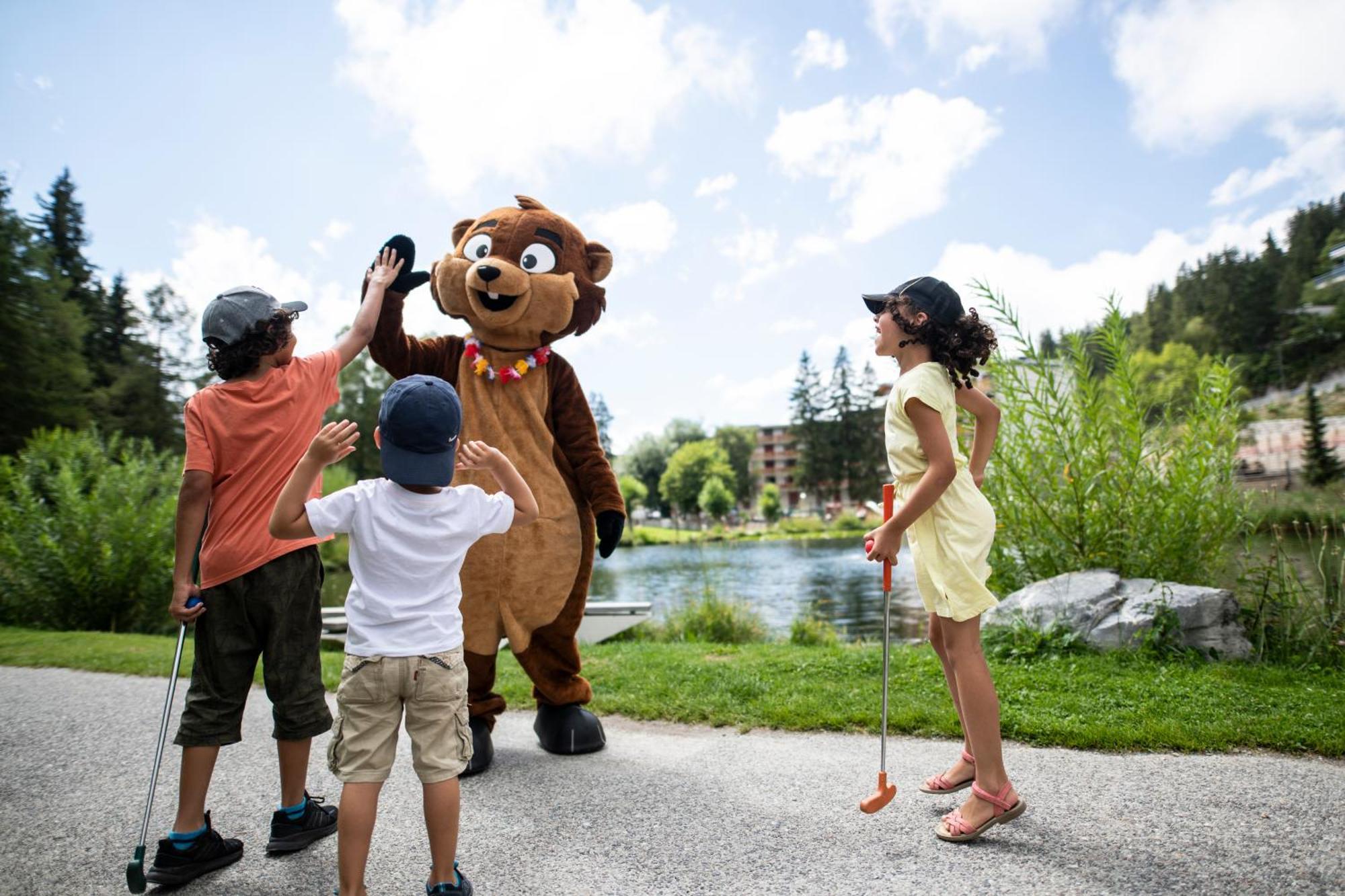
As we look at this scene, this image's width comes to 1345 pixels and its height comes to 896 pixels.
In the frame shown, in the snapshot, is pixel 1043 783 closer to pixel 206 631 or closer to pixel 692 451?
pixel 206 631

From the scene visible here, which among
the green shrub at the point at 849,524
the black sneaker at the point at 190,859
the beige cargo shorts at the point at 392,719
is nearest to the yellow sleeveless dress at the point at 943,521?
the beige cargo shorts at the point at 392,719

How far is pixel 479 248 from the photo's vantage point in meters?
3.45

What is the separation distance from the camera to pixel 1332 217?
213 feet

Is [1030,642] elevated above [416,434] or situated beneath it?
situated beneath

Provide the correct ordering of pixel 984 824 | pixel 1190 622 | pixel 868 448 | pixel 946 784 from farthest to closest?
pixel 868 448 < pixel 1190 622 < pixel 946 784 < pixel 984 824

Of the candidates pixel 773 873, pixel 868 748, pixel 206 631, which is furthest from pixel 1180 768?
pixel 206 631

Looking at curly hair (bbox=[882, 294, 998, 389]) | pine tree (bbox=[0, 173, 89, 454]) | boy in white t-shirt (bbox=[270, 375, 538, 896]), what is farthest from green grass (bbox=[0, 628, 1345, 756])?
pine tree (bbox=[0, 173, 89, 454])

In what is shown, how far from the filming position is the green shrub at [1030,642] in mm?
4621

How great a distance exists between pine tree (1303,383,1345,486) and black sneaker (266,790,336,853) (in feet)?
127

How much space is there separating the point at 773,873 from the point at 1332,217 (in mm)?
85064

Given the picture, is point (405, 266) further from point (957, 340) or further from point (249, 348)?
point (957, 340)

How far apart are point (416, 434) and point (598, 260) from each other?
187cm

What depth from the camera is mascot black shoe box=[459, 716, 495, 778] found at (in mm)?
3176

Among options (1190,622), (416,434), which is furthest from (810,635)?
(416,434)
